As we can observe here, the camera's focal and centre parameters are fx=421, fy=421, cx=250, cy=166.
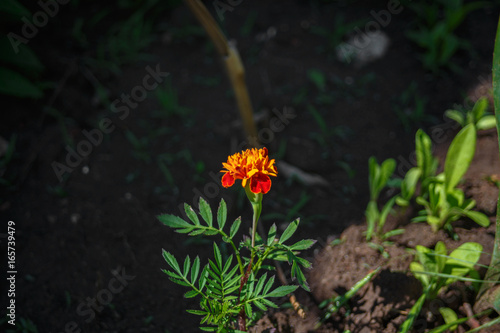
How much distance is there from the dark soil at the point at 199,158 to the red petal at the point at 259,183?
0.51 m

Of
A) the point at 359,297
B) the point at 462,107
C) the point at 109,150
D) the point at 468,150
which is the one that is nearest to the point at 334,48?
the point at 462,107

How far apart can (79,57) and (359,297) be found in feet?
5.37

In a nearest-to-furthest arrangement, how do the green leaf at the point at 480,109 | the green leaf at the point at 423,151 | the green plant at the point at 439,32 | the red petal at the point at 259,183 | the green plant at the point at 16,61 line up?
the red petal at the point at 259,183
the green leaf at the point at 423,151
the green leaf at the point at 480,109
the green plant at the point at 16,61
the green plant at the point at 439,32

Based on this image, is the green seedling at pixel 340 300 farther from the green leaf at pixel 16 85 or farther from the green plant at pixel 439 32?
the green leaf at pixel 16 85

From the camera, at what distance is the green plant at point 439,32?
1918 mm

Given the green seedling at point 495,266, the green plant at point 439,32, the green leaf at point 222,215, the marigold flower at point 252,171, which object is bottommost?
the green seedling at point 495,266

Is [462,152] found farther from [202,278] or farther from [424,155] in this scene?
[202,278]

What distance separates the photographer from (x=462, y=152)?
1.23 meters

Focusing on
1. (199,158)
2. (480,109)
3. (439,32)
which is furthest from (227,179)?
(439,32)

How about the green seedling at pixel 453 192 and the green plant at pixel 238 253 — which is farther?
the green seedling at pixel 453 192

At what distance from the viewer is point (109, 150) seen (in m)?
1.75

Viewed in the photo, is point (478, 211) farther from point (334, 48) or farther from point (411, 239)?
point (334, 48)

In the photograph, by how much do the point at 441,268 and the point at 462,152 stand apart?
354mm

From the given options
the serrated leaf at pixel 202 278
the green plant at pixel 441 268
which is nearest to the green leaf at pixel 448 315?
the green plant at pixel 441 268
